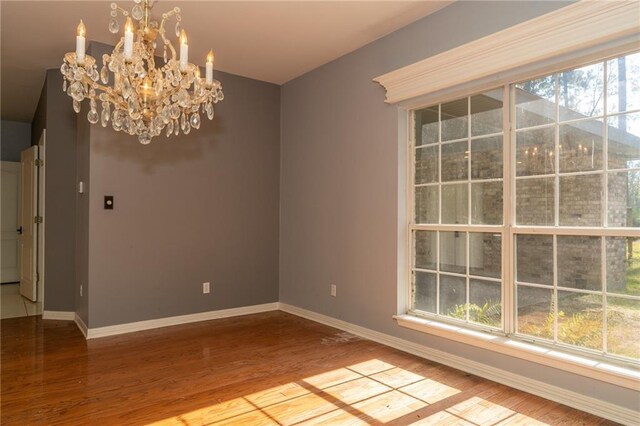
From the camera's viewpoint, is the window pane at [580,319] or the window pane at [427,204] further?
the window pane at [427,204]

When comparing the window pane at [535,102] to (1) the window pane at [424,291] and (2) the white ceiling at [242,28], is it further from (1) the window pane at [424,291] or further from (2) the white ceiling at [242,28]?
(1) the window pane at [424,291]

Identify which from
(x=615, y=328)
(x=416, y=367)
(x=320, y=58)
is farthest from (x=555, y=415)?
(x=320, y=58)

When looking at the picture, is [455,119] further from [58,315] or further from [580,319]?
[58,315]

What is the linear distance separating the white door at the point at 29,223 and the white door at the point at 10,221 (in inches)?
57.4

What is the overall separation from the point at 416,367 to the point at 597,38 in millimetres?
2424

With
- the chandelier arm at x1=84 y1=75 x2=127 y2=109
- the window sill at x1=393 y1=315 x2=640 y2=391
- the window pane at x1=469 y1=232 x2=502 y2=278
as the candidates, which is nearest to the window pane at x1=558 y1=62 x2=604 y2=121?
the window pane at x1=469 y1=232 x2=502 y2=278

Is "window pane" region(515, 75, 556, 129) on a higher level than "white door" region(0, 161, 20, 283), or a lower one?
higher

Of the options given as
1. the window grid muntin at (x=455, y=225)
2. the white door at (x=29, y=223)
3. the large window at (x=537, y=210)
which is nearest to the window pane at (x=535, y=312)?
the large window at (x=537, y=210)

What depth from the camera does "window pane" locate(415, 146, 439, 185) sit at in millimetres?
3316

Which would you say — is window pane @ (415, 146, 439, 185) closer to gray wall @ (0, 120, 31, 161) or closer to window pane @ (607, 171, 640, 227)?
window pane @ (607, 171, 640, 227)

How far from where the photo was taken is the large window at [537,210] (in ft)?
7.50

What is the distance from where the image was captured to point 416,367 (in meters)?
2.97

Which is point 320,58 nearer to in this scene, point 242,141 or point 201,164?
point 242,141

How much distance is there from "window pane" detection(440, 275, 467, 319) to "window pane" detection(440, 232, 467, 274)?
0.08 m
